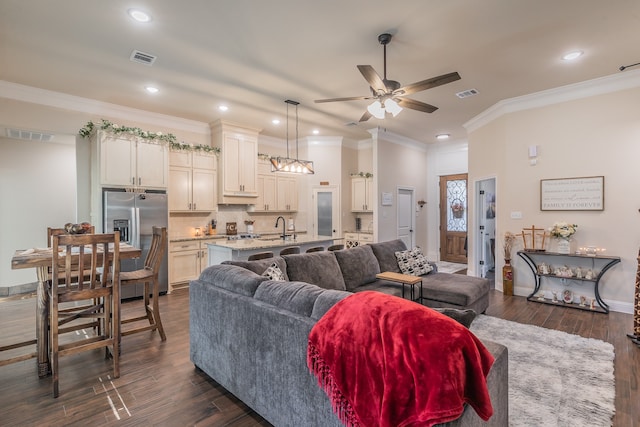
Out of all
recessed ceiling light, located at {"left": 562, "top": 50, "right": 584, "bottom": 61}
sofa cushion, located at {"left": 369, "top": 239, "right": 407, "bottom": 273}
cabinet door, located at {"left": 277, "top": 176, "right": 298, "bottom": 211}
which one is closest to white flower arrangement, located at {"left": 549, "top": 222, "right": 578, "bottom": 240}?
recessed ceiling light, located at {"left": 562, "top": 50, "right": 584, "bottom": 61}

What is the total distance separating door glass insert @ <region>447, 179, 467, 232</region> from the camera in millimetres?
7953

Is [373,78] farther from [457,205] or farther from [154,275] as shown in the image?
[457,205]

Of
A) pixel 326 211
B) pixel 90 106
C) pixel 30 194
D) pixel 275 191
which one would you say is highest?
pixel 90 106

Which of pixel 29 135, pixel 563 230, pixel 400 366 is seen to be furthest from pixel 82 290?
pixel 563 230

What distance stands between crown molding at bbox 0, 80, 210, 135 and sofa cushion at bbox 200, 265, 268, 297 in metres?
4.08

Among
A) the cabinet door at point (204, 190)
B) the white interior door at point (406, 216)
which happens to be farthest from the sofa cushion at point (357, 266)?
the white interior door at point (406, 216)

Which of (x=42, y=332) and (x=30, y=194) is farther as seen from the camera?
(x=30, y=194)

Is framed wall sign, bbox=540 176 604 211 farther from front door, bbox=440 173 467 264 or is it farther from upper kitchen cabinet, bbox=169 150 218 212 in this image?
upper kitchen cabinet, bbox=169 150 218 212

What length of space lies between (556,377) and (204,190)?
5.72 metres

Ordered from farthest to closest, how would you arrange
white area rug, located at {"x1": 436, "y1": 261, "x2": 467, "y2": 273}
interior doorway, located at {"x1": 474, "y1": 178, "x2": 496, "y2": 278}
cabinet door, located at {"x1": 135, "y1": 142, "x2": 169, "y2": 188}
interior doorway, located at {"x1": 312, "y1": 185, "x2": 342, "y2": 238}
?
interior doorway, located at {"x1": 312, "y1": 185, "x2": 342, "y2": 238}, white area rug, located at {"x1": 436, "y1": 261, "x2": 467, "y2": 273}, interior doorway, located at {"x1": 474, "y1": 178, "x2": 496, "y2": 278}, cabinet door, located at {"x1": 135, "y1": 142, "x2": 169, "y2": 188}

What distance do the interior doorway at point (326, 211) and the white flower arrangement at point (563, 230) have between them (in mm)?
4110

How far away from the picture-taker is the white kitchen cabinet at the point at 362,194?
7445mm

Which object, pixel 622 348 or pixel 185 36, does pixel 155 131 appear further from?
pixel 622 348

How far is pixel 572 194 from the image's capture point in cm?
454
